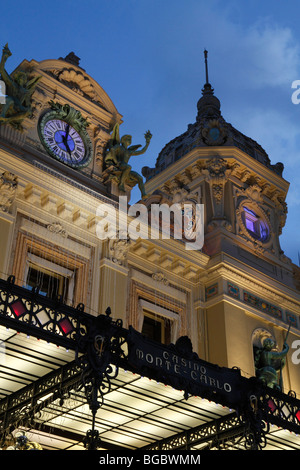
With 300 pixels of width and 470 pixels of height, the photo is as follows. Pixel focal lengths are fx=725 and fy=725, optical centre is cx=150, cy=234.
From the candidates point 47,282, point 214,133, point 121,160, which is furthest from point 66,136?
point 214,133

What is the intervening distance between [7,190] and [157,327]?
23.1ft

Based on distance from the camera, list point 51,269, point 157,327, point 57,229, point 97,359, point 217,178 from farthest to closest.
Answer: point 217,178, point 157,327, point 57,229, point 51,269, point 97,359

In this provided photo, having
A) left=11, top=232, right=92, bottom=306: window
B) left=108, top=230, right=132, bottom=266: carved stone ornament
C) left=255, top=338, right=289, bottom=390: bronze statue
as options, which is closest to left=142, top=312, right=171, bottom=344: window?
left=108, top=230, right=132, bottom=266: carved stone ornament

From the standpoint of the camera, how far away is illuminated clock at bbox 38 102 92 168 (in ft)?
75.6

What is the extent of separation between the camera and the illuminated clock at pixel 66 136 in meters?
23.0

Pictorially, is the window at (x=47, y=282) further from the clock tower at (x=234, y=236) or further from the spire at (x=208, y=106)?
the spire at (x=208, y=106)

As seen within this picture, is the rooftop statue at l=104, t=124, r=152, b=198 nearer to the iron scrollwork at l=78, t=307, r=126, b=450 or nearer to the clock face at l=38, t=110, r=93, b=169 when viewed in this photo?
the clock face at l=38, t=110, r=93, b=169

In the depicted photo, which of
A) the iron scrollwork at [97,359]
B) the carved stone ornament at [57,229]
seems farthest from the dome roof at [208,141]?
the iron scrollwork at [97,359]

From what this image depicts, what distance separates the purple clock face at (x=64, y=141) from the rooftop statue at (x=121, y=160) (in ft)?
3.15

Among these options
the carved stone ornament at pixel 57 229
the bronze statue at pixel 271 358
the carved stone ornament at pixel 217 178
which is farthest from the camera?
the carved stone ornament at pixel 217 178

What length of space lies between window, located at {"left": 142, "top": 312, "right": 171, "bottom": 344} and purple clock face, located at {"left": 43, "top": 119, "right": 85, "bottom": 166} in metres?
5.59

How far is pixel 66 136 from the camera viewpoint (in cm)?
2375

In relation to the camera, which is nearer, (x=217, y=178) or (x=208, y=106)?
(x=217, y=178)

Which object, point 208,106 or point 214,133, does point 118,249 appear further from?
point 208,106
